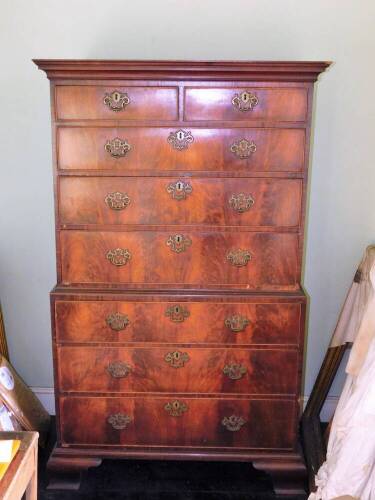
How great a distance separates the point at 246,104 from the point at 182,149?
0.96 feet

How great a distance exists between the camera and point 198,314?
1915mm

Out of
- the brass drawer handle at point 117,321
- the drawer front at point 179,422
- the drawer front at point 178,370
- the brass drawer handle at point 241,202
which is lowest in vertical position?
the drawer front at point 179,422

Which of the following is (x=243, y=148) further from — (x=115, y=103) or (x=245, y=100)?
(x=115, y=103)

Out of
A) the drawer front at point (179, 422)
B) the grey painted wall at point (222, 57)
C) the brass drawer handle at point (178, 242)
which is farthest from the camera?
the grey painted wall at point (222, 57)

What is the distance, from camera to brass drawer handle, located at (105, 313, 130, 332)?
1.92 meters

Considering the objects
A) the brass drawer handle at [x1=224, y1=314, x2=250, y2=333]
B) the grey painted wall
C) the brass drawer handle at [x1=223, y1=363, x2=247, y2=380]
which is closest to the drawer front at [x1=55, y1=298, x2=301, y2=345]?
the brass drawer handle at [x1=224, y1=314, x2=250, y2=333]

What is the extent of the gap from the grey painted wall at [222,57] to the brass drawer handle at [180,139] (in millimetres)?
698

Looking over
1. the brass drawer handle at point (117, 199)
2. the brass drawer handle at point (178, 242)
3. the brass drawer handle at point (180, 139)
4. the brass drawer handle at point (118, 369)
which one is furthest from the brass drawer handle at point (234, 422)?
the brass drawer handle at point (180, 139)

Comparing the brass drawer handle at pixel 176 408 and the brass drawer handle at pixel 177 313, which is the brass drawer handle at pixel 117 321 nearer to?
the brass drawer handle at pixel 177 313

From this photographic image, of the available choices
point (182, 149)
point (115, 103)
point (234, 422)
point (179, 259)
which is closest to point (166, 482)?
point (234, 422)

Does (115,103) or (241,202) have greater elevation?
(115,103)

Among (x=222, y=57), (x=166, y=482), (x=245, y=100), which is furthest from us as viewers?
(x=222, y=57)

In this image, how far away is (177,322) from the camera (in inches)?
75.8

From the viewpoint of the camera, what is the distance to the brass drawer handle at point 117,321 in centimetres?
192
